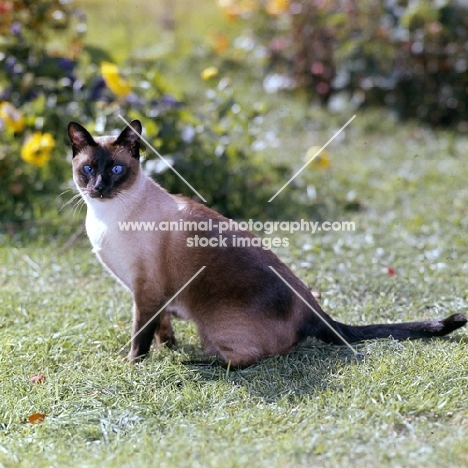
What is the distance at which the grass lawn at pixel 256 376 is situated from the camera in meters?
2.40

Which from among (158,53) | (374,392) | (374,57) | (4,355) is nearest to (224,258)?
(374,392)

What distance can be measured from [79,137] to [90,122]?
1.70 metres

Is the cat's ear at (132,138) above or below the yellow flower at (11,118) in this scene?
above

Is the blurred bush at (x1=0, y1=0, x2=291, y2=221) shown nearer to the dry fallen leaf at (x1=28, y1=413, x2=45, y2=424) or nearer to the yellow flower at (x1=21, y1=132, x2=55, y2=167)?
the yellow flower at (x1=21, y1=132, x2=55, y2=167)

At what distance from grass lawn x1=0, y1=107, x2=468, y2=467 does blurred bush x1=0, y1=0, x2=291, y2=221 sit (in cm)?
60

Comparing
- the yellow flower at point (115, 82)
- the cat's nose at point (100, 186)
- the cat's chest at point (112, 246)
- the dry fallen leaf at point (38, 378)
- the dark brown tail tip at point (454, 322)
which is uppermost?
the yellow flower at point (115, 82)

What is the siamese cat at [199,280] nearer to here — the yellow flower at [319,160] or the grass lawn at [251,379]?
the grass lawn at [251,379]

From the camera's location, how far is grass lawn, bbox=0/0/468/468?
2.40 meters

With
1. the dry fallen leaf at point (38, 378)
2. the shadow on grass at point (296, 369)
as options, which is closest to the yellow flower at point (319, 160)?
the shadow on grass at point (296, 369)

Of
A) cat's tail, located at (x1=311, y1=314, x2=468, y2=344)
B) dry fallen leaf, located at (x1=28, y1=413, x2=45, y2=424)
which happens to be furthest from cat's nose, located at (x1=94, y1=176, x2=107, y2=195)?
cat's tail, located at (x1=311, y1=314, x2=468, y2=344)

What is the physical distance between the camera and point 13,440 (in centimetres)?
252

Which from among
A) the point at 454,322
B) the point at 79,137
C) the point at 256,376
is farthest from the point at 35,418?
the point at 454,322

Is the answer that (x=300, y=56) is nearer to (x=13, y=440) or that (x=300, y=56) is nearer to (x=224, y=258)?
(x=224, y=258)

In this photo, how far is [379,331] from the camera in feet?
10.2
